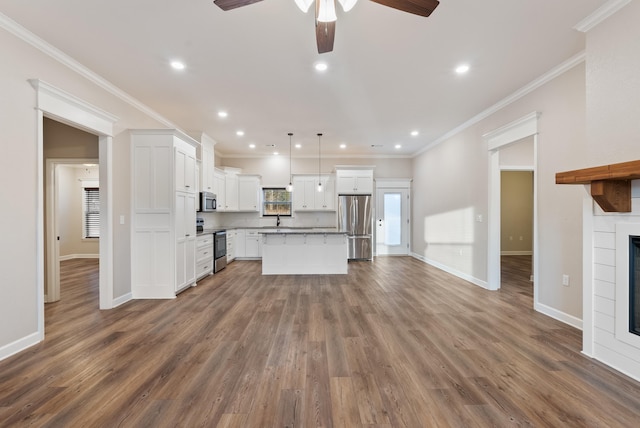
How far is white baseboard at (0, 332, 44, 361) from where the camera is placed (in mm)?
2443

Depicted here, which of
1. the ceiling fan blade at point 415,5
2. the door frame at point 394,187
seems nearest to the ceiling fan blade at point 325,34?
the ceiling fan blade at point 415,5

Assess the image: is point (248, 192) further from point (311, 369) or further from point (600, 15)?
point (600, 15)

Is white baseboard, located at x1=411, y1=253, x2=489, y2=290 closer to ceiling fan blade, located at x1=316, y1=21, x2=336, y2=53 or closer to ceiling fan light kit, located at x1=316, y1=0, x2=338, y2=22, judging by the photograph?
ceiling fan blade, located at x1=316, y1=21, x2=336, y2=53

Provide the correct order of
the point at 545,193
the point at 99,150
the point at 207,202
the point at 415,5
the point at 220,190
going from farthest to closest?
the point at 220,190
the point at 207,202
the point at 99,150
the point at 545,193
the point at 415,5

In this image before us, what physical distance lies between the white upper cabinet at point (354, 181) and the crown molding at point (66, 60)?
464 cm

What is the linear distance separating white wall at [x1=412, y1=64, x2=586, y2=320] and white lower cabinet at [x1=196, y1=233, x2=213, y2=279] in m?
5.08

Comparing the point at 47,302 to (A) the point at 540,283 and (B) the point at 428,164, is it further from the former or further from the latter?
(B) the point at 428,164

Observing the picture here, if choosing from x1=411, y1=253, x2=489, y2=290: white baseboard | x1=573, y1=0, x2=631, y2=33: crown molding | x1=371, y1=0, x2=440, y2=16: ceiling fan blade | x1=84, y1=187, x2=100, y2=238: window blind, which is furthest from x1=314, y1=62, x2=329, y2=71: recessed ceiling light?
x1=84, y1=187, x2=100, y2=238: window blind

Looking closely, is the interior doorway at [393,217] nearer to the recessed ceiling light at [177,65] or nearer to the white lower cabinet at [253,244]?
the white lower cabinet at [253,244]

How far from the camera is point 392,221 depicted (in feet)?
27.5

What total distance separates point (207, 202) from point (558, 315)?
20.7 feet

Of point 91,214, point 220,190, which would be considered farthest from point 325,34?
point 91,214

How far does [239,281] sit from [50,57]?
3.98 metres

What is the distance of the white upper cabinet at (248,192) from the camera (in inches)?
315
